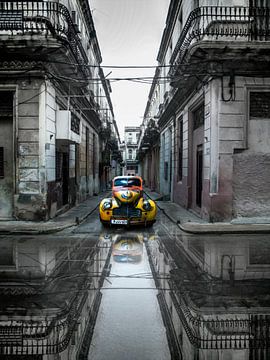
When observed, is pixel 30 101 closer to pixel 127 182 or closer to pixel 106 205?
pixel 106 205

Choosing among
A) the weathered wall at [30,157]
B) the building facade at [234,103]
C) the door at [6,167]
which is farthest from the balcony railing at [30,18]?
the building facade at [234,103]

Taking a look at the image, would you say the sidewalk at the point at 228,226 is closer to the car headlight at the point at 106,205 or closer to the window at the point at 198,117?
the car headlight at the point at 106,205

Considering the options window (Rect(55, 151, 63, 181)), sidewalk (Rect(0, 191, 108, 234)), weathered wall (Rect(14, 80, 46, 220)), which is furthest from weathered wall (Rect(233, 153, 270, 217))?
window (Rect(55, 151, 63, 181))

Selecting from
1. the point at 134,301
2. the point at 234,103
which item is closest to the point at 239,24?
the point at 234,103

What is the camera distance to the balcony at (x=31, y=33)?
392 inches

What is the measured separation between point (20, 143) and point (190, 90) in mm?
7703

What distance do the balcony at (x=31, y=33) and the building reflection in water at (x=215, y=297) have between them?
732 centimetres

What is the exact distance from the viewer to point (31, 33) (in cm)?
1003

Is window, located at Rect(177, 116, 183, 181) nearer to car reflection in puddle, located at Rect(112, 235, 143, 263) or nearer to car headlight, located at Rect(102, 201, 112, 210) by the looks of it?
car headlight, located at Rect(102, 201, 112, 210)

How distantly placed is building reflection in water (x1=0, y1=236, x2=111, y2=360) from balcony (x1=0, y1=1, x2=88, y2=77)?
21.6ft

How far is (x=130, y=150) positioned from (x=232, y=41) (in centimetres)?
8972

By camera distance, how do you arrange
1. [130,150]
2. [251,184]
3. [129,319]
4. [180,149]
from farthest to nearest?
1. [130,150]
2. [180,149]
3. [251,184]
4. [129,319]

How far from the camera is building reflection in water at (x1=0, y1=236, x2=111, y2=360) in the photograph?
3.10 m

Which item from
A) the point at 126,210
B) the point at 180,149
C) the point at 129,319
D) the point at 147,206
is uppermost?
the point at 180,149
